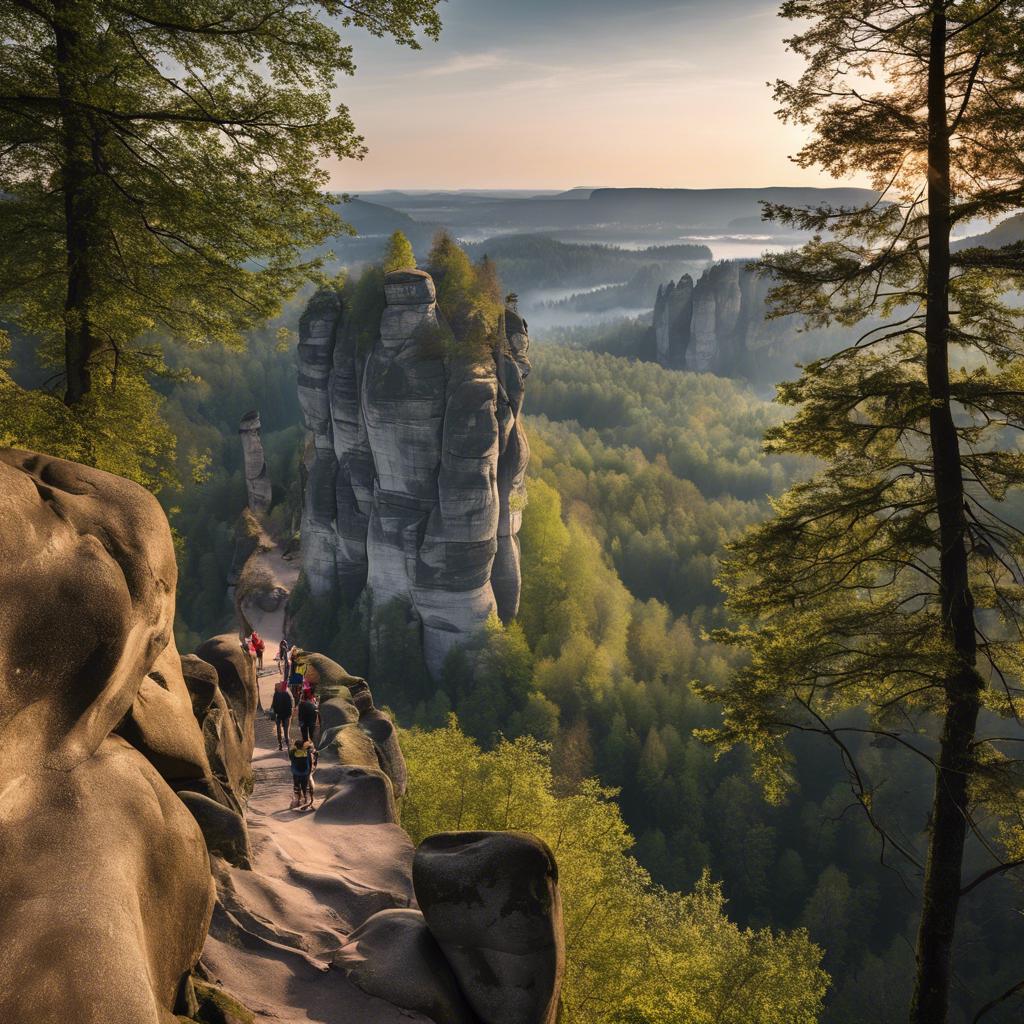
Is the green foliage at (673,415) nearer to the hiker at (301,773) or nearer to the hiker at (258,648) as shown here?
the hiker at (258,648)

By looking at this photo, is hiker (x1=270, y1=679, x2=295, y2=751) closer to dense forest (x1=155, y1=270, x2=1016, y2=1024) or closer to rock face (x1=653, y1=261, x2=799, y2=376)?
dense forest (x1=155, y1=270, x2=1016, y2=1024)

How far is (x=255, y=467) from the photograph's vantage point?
59438 millimetres

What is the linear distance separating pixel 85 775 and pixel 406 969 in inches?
190

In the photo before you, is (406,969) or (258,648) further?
(258,648)

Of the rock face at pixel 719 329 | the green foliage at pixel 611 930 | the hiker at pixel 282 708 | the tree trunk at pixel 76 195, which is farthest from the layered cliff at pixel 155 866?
the rock face at pixel 719 329

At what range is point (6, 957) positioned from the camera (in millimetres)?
4504

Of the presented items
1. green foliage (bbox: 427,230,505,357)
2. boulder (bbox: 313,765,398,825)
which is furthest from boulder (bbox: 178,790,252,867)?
green foliage (bbox: 427,230,505,357)

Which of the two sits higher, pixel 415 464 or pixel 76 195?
pixel 76 195

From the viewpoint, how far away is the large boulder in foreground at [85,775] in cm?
480

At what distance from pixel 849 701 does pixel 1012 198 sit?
5.66 metres

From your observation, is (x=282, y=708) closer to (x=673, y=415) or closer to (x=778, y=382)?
(x=778, y=382)

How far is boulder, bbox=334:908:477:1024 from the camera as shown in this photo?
27.6ft

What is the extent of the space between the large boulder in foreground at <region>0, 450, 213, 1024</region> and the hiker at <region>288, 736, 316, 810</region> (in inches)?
242

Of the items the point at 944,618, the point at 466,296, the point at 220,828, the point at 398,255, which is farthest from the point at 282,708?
the point at 398,255
